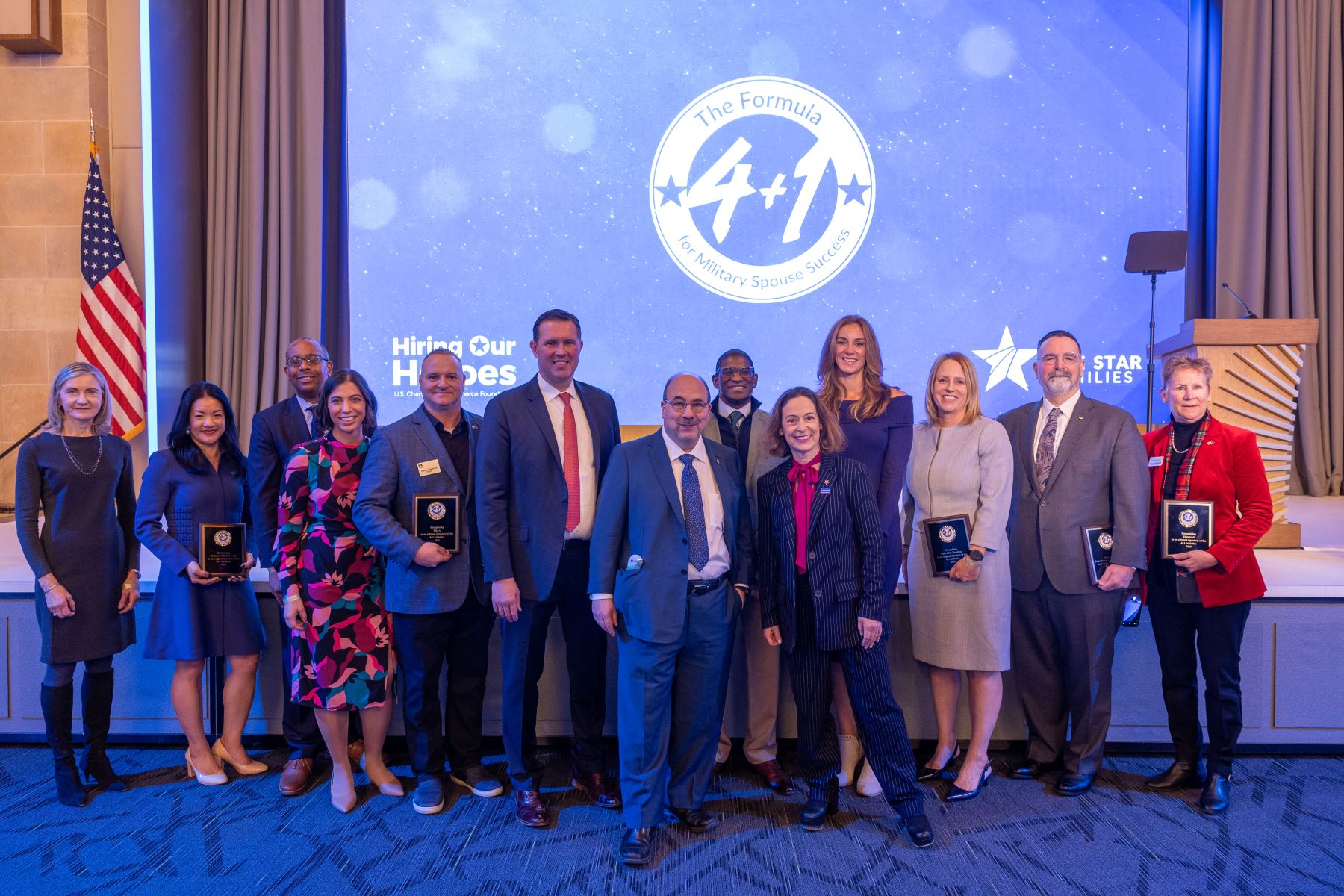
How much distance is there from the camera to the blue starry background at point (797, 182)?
5.23m

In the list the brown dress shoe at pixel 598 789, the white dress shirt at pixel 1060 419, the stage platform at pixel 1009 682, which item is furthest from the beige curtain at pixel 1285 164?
the brown dress shoe at pixel 598 789

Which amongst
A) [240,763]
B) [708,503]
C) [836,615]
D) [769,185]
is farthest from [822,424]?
[769,185]

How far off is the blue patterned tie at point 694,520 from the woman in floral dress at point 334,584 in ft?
3.80

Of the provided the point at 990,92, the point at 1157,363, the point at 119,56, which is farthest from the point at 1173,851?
the point at 119,56

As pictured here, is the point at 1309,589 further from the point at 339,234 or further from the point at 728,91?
the point at 339,234

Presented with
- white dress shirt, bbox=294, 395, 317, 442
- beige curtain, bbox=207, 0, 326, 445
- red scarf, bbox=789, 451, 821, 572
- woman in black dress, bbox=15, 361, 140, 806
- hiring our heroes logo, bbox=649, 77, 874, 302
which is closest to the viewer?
red scarf, bbox=789, 451, 821, 572

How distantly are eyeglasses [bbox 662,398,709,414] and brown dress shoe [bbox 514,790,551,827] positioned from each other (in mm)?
1405

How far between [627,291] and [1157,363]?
3.59 m

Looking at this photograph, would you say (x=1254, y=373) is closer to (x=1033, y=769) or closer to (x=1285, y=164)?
(x=1033, y=769)

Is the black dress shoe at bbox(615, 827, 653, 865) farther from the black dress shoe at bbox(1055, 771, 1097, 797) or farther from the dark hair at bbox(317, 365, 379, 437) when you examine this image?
the dark hair at bbox(317, 365, 379, 437)

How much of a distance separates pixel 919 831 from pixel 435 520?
186cm

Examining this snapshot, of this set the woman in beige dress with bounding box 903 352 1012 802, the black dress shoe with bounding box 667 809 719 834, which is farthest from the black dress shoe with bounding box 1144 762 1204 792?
the black dress shoe with bounding box 667 809 719 834

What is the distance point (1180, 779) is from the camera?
2.83 metres

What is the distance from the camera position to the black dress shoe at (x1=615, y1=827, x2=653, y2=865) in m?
2.35
